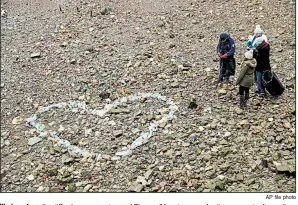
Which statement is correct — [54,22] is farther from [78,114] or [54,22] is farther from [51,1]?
[78,114]

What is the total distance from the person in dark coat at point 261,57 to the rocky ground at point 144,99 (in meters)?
0.66

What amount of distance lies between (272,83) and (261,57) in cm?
81

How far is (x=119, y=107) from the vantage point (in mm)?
11727

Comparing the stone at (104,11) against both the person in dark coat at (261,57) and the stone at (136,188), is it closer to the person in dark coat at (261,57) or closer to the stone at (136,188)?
the person in dark coat at (261,57)

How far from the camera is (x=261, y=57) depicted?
10.9 meters

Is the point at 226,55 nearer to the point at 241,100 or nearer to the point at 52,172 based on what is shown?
the point at 241,100

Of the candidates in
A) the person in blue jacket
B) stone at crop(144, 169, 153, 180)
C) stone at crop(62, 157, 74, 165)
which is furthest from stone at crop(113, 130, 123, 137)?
the person in blue jacket

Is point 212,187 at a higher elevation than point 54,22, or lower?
lower

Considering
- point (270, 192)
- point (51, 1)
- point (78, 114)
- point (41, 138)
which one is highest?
point (51, 1)

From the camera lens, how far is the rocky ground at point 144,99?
9414 mm

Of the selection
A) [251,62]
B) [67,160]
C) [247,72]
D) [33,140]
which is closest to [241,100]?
[247,72]

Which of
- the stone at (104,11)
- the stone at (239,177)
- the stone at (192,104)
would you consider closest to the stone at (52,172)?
the stone at (192,104)

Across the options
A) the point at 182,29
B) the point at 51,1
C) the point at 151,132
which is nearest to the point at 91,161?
the point at 151,132

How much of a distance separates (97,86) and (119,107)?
1.44 meters
